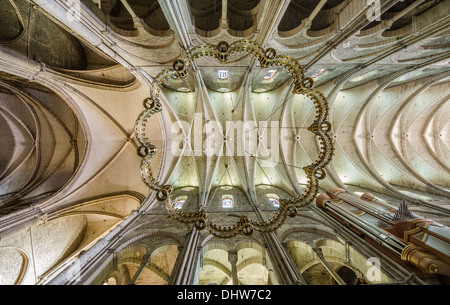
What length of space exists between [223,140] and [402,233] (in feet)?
29.2

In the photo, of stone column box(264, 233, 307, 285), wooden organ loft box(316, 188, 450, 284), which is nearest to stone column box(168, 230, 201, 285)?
stone column box(264, 233, 307, 285)

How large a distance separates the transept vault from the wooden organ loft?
4 centimetres

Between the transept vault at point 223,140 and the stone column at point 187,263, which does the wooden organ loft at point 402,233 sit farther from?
the stone column at point 187,263

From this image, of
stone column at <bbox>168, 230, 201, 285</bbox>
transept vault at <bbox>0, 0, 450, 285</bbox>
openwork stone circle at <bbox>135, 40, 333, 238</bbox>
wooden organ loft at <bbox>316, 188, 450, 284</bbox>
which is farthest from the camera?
transept vault at <bbox>0, 0, 450, 285</bbox>

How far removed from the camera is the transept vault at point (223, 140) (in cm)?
547

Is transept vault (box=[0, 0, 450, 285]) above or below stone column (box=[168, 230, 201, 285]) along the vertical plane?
above

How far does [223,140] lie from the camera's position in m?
11.8

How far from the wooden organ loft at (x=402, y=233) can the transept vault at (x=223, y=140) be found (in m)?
0.04

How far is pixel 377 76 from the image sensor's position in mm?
9695

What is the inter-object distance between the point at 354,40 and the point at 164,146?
33.4 ft

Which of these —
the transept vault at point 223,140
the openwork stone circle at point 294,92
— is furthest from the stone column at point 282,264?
the openwork stone circle at point 294,92

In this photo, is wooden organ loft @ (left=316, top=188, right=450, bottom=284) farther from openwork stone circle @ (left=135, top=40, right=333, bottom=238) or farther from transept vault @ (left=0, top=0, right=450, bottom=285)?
openwork stone circle @ (left=135, top=40, right=333, bottom=238)

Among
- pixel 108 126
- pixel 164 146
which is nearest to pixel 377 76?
pixel 164 146

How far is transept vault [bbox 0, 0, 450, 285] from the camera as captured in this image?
5.47 meters
